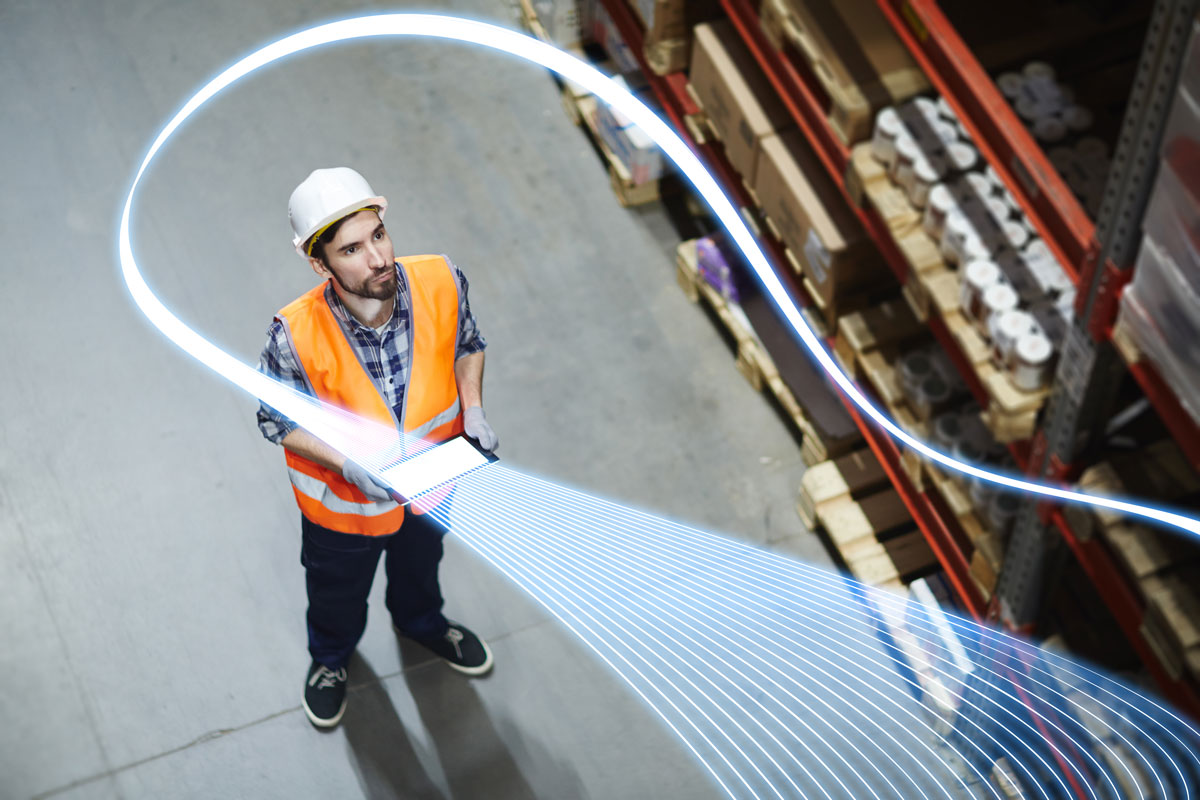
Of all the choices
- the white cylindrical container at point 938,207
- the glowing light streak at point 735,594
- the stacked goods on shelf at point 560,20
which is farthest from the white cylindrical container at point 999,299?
the stacked goods on shelf at point 560,20

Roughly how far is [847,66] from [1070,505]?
204cm

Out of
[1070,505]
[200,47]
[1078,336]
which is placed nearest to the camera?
[1078,336]

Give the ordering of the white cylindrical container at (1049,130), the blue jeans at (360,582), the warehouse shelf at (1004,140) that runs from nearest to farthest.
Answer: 1. the warehouse shelf at (1004,140)
2. the white cylindrical container at (1049,130)
3. the blue jeans at (360,582)

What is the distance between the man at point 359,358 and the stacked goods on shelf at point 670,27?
9.64 ft

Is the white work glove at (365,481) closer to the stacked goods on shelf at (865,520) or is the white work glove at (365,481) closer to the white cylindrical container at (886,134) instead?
the white cylindrical container at (886,134)

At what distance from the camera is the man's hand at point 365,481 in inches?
184

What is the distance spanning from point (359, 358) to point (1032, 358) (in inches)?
92.3

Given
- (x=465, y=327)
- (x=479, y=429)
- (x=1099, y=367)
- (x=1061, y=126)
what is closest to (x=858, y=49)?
(x=1061, y=126)

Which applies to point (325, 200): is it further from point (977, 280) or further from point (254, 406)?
point (254, 406)

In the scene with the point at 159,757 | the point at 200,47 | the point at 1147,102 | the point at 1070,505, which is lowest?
the point at 1070,505

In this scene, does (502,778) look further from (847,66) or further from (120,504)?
(847,66)

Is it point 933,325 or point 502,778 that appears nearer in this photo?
point 933,325

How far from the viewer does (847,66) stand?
19.3 ft

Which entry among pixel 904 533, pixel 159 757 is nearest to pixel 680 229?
pixel 904 533
